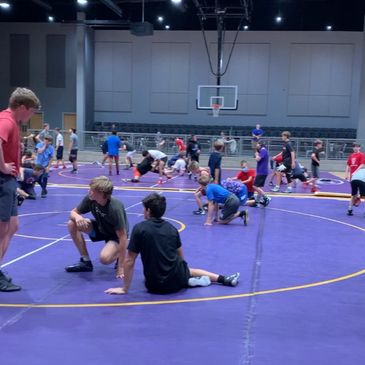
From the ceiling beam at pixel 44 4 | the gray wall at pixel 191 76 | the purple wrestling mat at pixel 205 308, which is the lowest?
the purple wrestling mat at pixel 205 308

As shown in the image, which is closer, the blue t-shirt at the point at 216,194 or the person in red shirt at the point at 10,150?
the person in red shirt at the point at 10,150

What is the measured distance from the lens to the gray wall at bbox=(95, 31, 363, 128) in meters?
30.7

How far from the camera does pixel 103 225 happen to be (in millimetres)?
6418

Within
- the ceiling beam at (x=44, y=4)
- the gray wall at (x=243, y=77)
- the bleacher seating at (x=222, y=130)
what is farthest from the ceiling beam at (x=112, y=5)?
the bleacher seating at (x=222, y=130)

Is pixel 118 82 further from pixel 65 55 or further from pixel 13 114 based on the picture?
pixel 13 114

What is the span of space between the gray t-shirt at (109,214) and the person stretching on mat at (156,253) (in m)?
0.41

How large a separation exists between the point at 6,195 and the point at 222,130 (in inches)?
1007

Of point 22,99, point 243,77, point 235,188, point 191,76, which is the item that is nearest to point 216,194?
point 235,188

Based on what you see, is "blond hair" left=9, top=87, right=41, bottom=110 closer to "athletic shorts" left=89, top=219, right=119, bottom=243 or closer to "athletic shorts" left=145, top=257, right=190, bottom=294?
"athletic shorts" left=89, top=219, right=119, bottom=243

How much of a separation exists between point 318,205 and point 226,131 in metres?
17.2

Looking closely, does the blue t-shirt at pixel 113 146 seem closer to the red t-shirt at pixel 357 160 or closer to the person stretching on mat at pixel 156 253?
the red t-shirt at pixel 357 160

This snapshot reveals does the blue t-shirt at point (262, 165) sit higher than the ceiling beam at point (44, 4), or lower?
lower

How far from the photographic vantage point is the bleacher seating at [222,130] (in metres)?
29.6

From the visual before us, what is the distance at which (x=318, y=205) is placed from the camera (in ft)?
44.2
